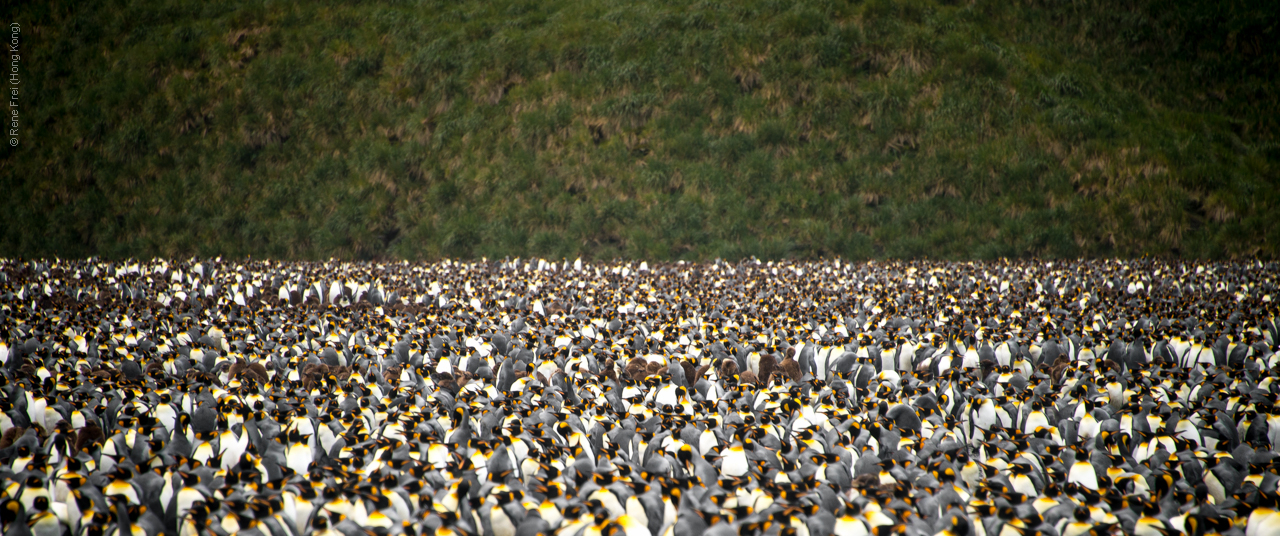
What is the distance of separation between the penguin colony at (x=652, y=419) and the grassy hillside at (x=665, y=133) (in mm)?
9319

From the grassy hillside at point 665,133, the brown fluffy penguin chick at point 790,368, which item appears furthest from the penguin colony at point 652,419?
the grassy hillside at point 665,133

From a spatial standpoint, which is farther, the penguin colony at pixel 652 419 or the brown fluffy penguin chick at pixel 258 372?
the brown fluffy penguin chick at pixel 258 372

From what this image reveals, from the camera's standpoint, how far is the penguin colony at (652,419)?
12.2ft

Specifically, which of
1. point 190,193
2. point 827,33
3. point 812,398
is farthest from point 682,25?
point 812,398

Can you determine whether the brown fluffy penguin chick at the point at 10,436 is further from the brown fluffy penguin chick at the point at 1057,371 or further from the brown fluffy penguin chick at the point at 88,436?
the brown fluffy penguin chick at the point at 1057,371

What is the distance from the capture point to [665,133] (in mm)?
21328

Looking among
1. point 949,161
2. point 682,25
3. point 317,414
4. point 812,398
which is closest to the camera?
point 317,414

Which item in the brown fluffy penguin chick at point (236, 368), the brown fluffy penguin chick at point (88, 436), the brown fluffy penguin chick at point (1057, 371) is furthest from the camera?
the brown fluffy penguin chick at point (236, 368)

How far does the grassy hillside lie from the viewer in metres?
19.2

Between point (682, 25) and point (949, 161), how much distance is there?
9289 millimetres

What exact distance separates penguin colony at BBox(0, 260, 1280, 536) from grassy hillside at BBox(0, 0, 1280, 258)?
30.6 feet

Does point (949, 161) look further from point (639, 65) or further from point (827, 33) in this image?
point (639, 65)

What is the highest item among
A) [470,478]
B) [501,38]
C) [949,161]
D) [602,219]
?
[501,38]

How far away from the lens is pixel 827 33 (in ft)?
72.8
